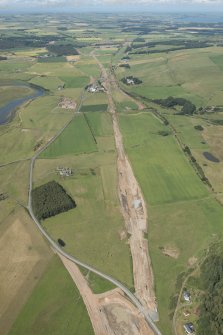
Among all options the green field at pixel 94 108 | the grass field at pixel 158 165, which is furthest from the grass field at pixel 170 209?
the green field at pixel 94 108

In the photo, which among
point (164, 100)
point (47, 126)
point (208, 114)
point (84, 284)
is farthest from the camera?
point (164, 100)

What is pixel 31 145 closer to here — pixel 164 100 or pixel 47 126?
pixel 47 126

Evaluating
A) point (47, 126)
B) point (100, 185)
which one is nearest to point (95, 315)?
point (100, 185)

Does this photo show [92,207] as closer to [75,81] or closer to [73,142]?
[73,142]

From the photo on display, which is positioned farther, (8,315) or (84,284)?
(84,284)

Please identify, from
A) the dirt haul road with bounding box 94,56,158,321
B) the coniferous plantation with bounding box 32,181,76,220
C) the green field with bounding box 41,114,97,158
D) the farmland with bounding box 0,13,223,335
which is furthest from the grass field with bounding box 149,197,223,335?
the green field with bounding box 41,114,97,158

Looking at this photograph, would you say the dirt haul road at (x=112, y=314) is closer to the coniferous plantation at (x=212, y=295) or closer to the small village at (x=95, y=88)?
the coniferous plantation at (x=212, y=295)

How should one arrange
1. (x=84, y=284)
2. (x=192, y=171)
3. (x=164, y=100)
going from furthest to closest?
(x=164, y=100), (x=192, y=171), (x=84, y=284)
